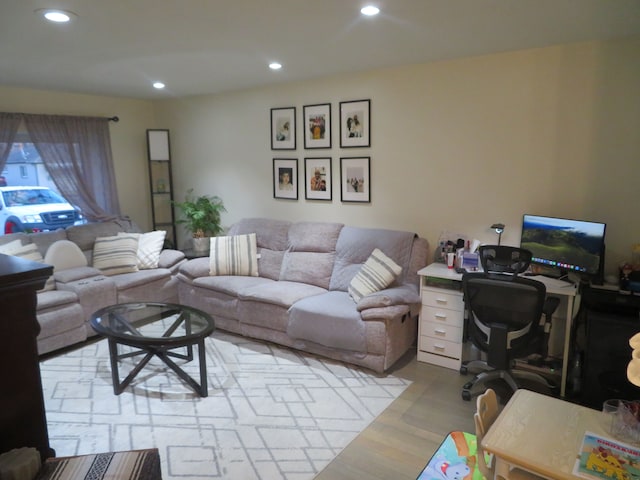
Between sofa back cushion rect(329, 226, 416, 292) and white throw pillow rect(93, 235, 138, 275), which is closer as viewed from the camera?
sofa back cushion rect(329, 226, 416, 292)

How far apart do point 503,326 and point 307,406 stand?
4.52 feet

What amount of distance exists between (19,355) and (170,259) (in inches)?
151

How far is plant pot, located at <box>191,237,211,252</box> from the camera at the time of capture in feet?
16.7

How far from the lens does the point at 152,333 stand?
149 inches

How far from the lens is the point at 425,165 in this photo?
12.5 ft

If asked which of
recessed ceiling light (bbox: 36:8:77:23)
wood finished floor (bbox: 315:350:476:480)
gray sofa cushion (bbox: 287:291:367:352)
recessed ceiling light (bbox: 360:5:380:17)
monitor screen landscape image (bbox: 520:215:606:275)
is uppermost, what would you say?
recessed ceiling light (bbox: 360:5:380:17)

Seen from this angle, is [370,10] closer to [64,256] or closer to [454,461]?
[454,461]

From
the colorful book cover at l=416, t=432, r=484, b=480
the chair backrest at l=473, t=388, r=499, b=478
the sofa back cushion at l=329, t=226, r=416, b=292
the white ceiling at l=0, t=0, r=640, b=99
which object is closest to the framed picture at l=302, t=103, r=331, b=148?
the white ceiling at l=0, t=0, r=640, b=99

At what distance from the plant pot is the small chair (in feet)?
12.8

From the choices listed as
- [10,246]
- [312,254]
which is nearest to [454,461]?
[312,254]

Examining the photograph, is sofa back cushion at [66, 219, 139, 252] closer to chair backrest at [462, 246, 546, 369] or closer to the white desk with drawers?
the white desk with drawers

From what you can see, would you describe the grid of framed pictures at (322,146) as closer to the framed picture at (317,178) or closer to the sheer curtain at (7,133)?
the framed picture at (317,178)

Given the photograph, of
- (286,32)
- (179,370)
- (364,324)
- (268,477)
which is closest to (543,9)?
(286,32)

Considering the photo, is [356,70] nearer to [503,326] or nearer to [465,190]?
[465,190]
